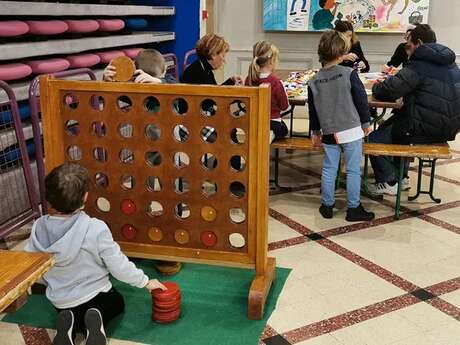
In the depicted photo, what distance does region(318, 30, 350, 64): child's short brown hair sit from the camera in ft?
12.4

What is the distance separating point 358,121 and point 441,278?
1.21 meters

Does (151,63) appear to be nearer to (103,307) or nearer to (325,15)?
(103,307)

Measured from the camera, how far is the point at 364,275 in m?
3.25

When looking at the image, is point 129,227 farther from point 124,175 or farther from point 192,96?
point 192,96

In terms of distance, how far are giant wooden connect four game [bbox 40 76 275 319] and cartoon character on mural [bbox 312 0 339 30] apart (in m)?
5.09

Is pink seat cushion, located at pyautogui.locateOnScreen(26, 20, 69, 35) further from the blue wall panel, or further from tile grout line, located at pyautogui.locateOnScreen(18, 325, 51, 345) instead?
tile grout line, located at pyautogui.locateOnScreen(18, 325, 51, 345)

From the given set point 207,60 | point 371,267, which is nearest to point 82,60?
point 207,60

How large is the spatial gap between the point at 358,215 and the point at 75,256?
7.62 ft

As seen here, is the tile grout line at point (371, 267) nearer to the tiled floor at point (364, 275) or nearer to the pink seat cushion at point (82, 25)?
the tiled floor at point (364, 275)

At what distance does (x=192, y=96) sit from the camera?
2748 mm

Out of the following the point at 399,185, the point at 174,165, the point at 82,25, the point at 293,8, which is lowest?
the point at 399,185

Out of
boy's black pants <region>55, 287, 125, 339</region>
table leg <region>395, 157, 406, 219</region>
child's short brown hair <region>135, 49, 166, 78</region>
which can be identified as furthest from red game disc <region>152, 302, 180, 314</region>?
table leg <region>395, 157, 406, 219</region>

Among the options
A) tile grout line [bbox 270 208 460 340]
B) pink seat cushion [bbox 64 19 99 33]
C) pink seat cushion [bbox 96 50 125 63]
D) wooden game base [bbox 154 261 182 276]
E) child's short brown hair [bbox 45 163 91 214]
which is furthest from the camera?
pink seat cushion [bbox 96 50 125 63]

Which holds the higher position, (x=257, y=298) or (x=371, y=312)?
(x=257, y=298)
